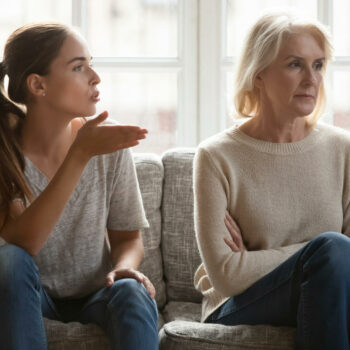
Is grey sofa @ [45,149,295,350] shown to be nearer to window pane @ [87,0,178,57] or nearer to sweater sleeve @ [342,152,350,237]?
sweater sleeve @ [342,152,350,237]

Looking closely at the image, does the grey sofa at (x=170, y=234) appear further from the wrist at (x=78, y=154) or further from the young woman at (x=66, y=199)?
the wrist at (x=78, y=154)

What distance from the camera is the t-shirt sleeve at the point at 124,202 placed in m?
1.98

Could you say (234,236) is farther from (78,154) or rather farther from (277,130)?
(78,154)

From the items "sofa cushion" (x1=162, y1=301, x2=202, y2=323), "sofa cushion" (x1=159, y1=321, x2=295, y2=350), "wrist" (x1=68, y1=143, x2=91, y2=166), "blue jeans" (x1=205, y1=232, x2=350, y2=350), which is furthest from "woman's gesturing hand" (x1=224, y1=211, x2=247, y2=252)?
"wrist" (x1=68, y1=143, x2=91, y2=166)

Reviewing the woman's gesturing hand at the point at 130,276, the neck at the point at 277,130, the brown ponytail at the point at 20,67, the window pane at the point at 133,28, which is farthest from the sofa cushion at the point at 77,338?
the window pane at the point at 133,28

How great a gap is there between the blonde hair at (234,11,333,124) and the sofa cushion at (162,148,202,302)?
413mm

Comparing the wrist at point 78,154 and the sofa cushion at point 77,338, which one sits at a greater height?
the wrist at point 78,154

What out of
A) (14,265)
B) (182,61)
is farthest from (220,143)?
(182,61)

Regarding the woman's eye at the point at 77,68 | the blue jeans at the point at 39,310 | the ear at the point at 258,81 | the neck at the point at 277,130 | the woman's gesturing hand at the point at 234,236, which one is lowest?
the blue jeans at the point at 39,310

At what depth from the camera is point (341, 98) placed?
9.62 ft

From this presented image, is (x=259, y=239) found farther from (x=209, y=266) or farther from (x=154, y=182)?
(x=154, y=182)

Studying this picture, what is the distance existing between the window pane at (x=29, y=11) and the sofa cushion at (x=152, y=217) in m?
0.90

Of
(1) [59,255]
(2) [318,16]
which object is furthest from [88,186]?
(2) [318,16]

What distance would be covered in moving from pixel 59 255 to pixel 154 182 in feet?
1.74
